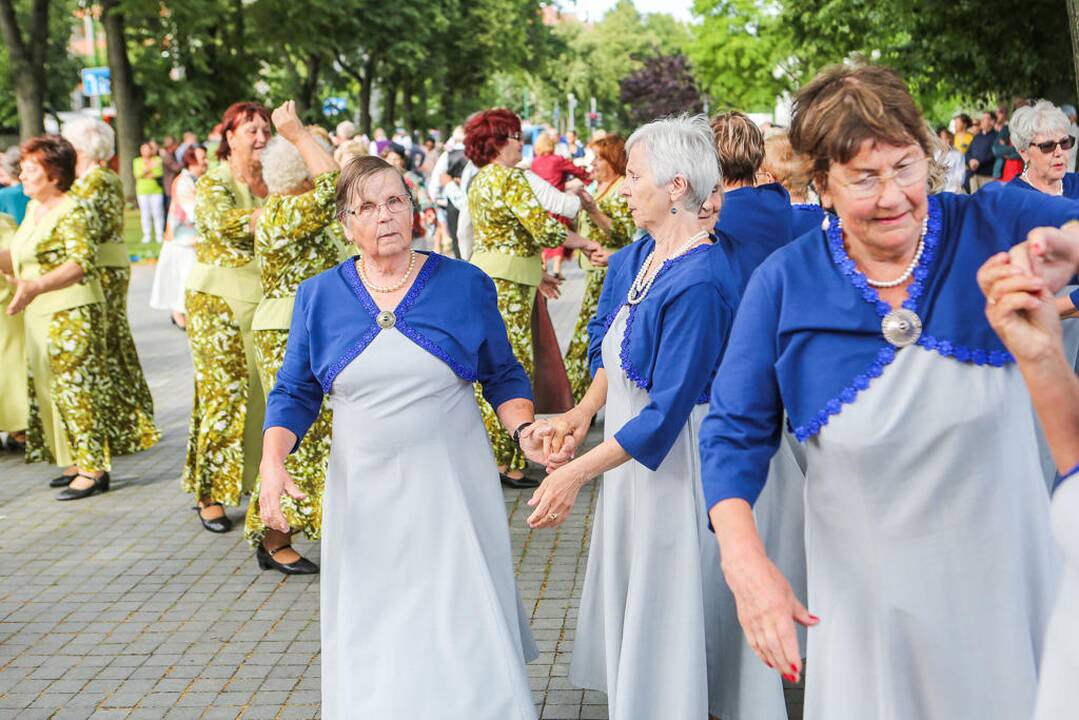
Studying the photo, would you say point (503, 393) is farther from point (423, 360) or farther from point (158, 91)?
point (158, 91)

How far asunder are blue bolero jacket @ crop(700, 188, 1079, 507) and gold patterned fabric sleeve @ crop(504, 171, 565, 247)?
5243mm

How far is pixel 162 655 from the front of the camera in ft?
19.1

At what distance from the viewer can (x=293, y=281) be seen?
6535mm

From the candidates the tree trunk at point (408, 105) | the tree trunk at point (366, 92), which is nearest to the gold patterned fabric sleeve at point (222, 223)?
the tree trunk at point (366, 92)

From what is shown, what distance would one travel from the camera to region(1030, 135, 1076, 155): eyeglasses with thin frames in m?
6.49

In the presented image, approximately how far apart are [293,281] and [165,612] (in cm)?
165

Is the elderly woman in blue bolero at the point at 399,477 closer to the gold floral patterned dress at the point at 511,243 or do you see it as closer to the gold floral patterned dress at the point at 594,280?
the gold floral patterned dress at the point at 511,243

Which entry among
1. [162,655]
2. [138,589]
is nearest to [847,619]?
[162,655]

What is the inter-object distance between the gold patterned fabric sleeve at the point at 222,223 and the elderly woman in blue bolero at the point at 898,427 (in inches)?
183

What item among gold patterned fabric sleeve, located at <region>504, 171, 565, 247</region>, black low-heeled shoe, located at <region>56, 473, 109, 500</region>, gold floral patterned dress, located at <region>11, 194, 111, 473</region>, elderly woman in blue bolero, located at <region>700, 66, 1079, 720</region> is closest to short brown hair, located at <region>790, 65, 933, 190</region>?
elderly woman in blue bolero, located at <region>700, 66, 1079, 720</region>

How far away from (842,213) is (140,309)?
17.1 m

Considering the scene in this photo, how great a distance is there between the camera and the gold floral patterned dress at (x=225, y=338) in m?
7.10

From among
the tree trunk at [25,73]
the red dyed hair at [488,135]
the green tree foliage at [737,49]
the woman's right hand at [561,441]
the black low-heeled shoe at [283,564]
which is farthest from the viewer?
the green tree foliage at [737,49]

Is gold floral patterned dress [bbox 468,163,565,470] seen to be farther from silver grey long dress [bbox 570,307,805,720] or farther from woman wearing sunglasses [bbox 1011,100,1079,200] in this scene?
silver grey long dress [bbox 570,307,805,720]
